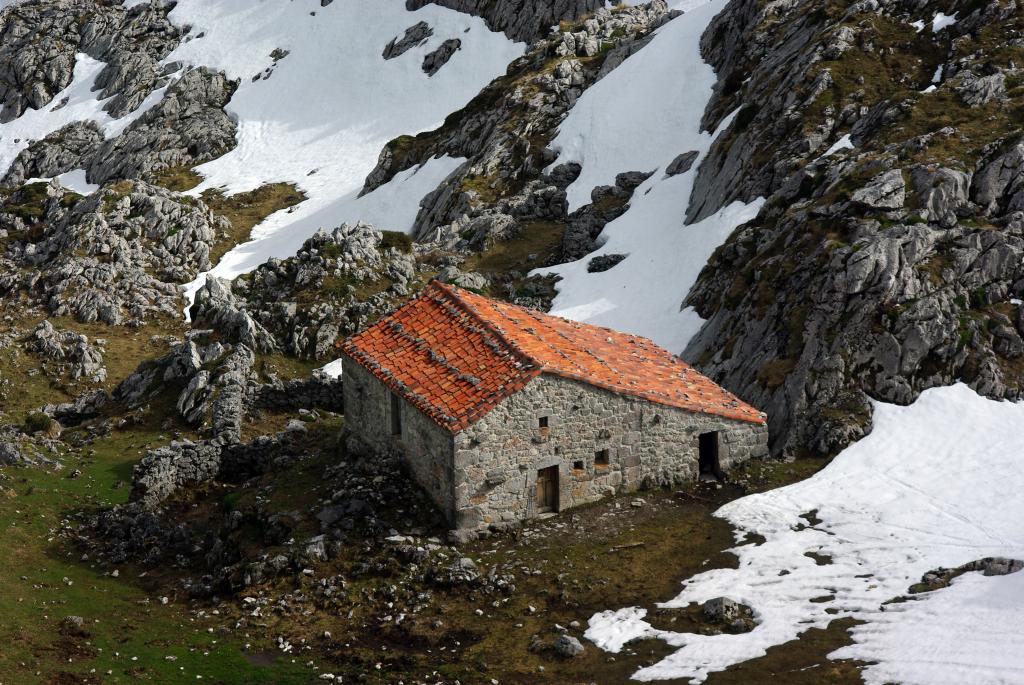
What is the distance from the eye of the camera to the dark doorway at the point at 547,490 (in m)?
33.3

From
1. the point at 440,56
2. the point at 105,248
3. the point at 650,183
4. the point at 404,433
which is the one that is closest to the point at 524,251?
the point at 650,183

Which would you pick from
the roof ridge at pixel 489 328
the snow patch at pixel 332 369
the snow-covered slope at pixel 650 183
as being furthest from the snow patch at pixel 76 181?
the roof ridge at pixel 489 328

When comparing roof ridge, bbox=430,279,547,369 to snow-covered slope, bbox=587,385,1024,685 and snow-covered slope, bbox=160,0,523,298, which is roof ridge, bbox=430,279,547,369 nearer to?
snow-covered slope, bbox=587,385,1024,685

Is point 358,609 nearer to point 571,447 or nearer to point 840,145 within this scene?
point 571,447

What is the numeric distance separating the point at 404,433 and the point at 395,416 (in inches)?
37.1

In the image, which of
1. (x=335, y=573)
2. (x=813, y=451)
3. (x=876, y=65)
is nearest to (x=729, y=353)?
(x=813, y=451)

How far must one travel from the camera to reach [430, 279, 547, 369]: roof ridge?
32.9 m

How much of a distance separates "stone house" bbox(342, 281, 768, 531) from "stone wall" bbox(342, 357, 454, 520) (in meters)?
0.07

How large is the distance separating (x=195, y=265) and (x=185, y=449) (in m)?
36.9

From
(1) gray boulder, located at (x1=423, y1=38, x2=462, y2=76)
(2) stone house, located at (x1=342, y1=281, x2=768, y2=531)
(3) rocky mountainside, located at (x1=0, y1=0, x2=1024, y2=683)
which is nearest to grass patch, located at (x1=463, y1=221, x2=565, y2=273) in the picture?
(3) rocky mountainside, located at (x1=0, y1=0, x2=1024, y2=683)

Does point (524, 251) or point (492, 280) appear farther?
point (524, 251)

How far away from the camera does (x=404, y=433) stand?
34969 millimetres

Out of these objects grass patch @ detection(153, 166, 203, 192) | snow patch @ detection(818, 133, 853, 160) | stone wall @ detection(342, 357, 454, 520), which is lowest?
stone wall @ detection(342, 357, 454, 520)

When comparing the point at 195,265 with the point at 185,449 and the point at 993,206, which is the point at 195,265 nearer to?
the point at 185,449
